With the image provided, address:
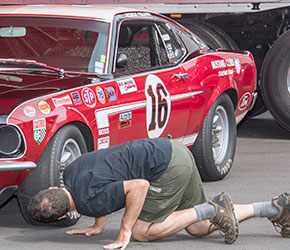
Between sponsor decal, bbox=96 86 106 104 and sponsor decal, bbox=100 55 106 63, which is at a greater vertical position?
sponsor decal, bbox=100 55 106 63

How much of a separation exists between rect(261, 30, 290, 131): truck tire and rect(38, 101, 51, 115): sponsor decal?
4.84 m

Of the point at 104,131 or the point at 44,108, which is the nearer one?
the point at 44,108

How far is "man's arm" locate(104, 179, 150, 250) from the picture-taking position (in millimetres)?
5246

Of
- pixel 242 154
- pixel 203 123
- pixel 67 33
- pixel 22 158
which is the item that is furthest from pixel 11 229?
pixel 242 154

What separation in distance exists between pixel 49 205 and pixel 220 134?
3.24 m

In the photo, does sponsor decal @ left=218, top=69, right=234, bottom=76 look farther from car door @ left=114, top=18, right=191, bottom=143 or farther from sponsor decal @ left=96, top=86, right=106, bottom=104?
sponsor decal @ left=96, top=86, right=106, bottom=104

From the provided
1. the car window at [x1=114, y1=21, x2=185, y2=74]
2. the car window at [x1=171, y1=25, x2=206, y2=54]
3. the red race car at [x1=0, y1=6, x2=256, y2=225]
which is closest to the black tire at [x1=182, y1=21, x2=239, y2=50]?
the red race car at [x1=0, y1=6, x2=256, y2=225]

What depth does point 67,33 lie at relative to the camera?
6863 millimetres

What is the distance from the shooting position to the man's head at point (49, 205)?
5156mm

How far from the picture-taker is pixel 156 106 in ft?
22.0

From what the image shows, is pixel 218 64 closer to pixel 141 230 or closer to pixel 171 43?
pixel 171 43

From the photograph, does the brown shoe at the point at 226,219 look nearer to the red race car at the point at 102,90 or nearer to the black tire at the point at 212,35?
the red race car at the point at 102,90

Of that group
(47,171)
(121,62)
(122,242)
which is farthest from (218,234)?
(121,62)

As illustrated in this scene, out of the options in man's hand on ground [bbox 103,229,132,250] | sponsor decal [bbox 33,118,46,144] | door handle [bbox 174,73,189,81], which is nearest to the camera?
man's hand on ground [bbox 103,229,132,250]
